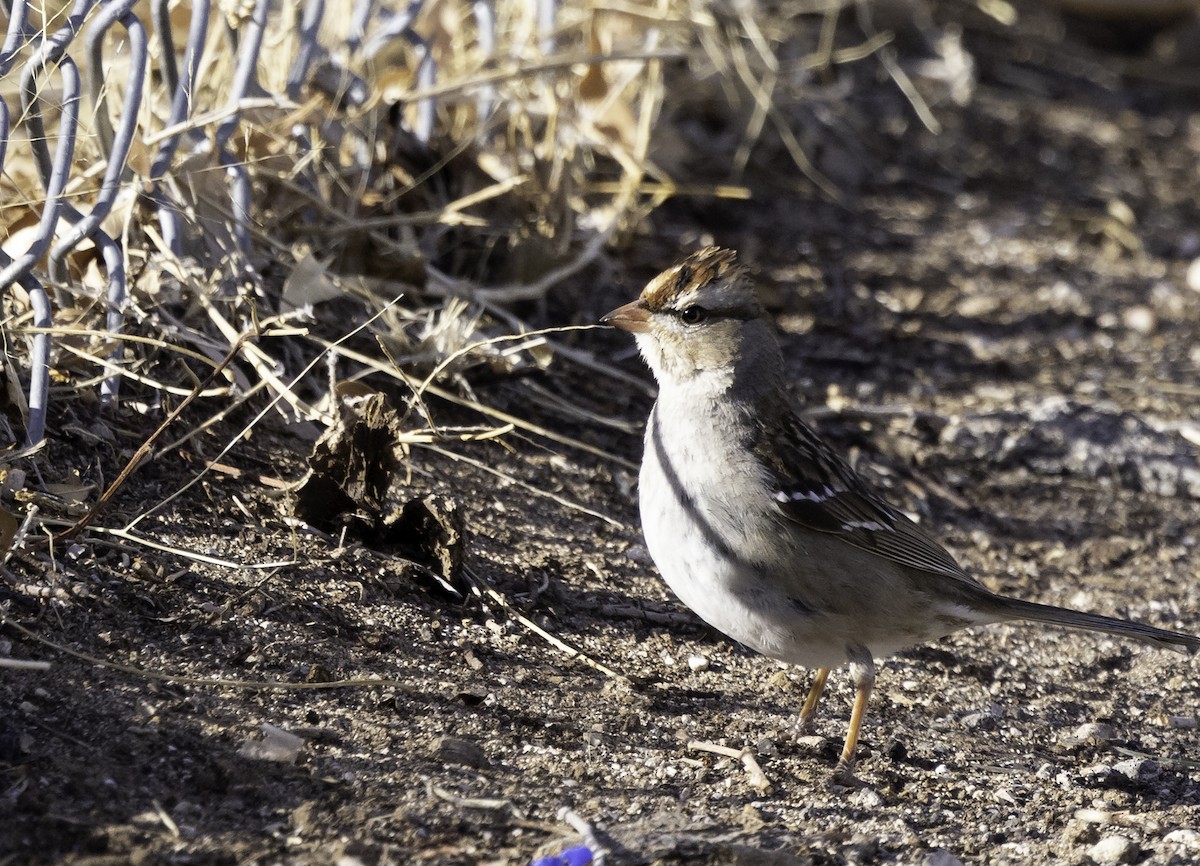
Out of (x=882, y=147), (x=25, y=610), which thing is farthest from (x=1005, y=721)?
(x=882, y=147)

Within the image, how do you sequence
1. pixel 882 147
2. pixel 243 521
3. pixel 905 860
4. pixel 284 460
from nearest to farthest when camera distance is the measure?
1. pixel 905 860
2. pixel 243 521
3. pixel 284 460
4. pixel 882 147

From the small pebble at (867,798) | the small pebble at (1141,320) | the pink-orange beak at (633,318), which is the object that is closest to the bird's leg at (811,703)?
the small pebble at (867,798)

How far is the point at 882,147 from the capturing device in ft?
23.9

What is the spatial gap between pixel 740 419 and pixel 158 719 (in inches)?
64.3

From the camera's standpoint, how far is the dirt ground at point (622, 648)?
2754 mm

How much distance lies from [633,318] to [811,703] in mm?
1129

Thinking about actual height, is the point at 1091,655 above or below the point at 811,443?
below

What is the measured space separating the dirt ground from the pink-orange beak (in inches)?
24.6

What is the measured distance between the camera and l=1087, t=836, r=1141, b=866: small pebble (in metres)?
2.98

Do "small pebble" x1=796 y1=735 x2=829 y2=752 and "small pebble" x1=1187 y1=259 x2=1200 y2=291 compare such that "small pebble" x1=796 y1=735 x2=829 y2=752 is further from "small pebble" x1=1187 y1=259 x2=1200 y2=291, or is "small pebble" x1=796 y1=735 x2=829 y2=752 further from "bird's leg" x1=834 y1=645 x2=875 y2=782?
"small pebble" x1=1187 y1=259 x2=1200 y2=291

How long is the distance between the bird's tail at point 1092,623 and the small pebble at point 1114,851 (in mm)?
681

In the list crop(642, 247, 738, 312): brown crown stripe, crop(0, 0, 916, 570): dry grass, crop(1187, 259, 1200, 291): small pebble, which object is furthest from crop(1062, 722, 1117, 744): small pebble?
crop(1187, 259, 1200, 291): small pebble

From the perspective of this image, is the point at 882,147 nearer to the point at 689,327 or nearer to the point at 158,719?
the point at 689,327

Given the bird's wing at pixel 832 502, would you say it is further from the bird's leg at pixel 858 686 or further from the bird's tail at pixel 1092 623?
the bird's leg at pixel 858 686
